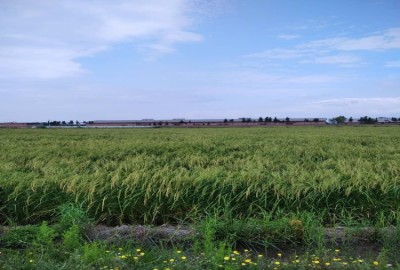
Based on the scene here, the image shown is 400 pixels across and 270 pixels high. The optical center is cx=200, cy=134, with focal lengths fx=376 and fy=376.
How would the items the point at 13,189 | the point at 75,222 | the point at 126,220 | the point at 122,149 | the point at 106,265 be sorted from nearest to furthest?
the point at 106,265 → the point at 75,222 → the point at 126,220 → the point at 13,189 → the point at 122,149

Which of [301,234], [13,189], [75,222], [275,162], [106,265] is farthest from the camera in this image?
[275,162]

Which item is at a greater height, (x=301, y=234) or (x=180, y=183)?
(x=180, y=183)

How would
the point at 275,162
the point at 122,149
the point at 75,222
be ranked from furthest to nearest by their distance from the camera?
the point at 122,149 → the point at 275,162 → the point at 75,222

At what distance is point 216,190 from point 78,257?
2.52m

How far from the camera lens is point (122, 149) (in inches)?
475

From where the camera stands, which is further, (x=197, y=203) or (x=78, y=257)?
(x=197, y=203)

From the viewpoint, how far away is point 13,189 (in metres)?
5.83

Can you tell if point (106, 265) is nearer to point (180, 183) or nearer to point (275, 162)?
point (180, 183)

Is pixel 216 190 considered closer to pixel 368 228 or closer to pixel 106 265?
pixel 368 228

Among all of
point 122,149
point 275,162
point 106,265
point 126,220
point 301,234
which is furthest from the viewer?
point 122,149

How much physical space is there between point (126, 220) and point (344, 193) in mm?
3237

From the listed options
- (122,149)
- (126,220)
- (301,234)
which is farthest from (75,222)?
(122,149)

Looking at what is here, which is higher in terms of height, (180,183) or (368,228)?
(180,183)

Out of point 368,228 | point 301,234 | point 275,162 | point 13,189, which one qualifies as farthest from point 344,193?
point 13,189
